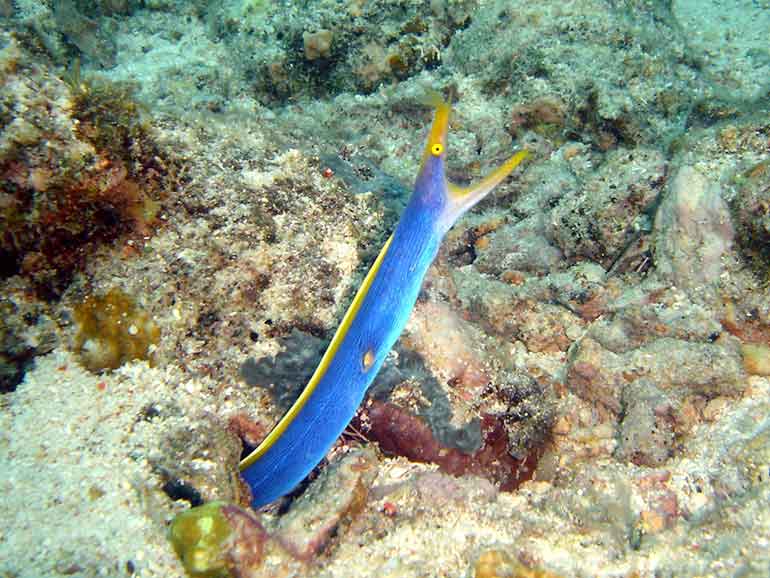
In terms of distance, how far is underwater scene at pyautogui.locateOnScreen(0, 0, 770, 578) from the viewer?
1.91 m

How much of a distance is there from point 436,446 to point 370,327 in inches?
34.5

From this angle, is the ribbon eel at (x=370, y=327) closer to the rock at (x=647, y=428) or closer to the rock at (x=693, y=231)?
the rock at (x=647, y=428)

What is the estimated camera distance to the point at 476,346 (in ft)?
9.04

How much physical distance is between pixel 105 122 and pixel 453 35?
434cm

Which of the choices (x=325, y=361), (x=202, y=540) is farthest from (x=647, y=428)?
(x=202, y=540)

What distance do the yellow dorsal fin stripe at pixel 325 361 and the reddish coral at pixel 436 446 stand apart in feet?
1.56

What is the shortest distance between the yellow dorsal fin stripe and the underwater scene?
0.01m

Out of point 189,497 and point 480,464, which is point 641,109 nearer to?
point 480,464

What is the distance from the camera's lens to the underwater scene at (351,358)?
191 centimetres

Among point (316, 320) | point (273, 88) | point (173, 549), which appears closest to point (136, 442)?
point (173, 549)

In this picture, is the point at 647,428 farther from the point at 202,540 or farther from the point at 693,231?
the point at 202,540

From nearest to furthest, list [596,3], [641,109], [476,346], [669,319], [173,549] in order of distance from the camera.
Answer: [173,549]
[476,346]
[669,319]
[641,109]
[596,3]

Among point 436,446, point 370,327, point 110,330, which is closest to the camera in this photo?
point 370,327

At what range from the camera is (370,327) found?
75.9 inches
